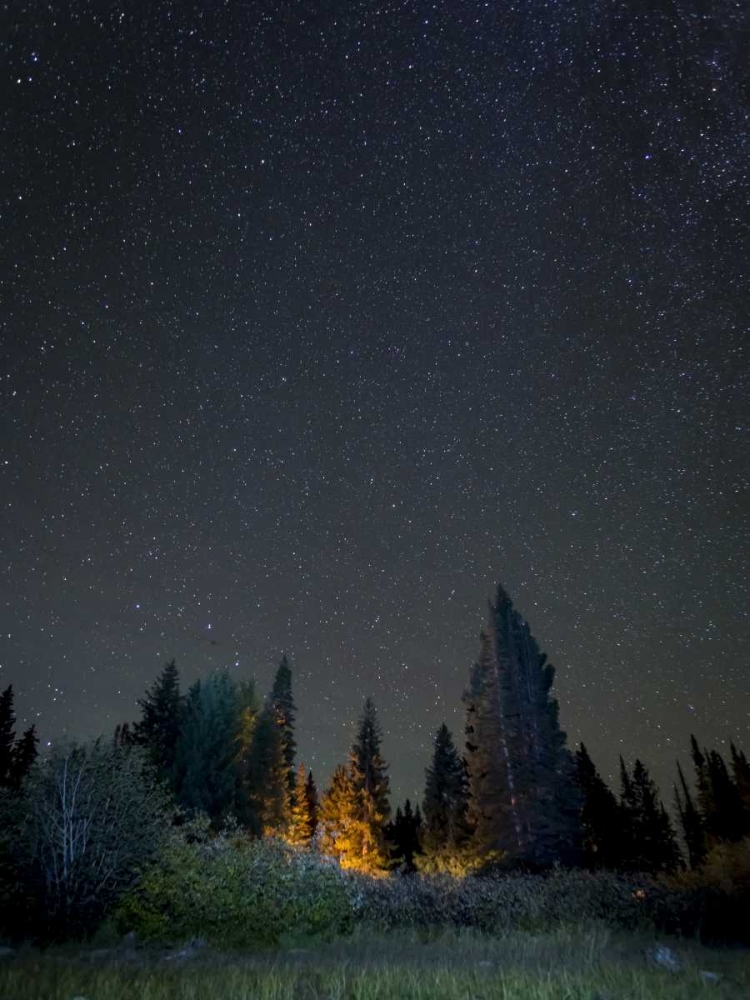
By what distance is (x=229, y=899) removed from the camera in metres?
13.0

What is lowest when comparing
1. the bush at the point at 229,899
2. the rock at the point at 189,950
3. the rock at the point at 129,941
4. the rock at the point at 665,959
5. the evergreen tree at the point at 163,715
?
the rock at the point at 665,959

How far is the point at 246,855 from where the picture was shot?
1398cm

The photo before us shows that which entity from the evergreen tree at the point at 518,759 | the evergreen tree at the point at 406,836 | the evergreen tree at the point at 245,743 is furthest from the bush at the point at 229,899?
the evergreen tree at the point at 406,836

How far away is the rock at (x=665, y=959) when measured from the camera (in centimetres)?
903

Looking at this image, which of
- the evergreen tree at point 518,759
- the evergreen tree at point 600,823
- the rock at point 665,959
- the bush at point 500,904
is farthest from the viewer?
the evergreen tree at point 600,823

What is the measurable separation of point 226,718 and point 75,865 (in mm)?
23599

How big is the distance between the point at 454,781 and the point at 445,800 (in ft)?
4.71

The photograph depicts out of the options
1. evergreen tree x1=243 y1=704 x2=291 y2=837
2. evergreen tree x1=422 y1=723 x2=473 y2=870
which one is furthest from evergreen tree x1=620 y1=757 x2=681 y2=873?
evergreen tree x1=243 y1=704 x2=291 y2=837

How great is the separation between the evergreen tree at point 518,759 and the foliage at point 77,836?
19843 millimetres

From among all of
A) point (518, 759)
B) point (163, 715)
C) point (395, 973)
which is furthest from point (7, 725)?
point (395, 973)

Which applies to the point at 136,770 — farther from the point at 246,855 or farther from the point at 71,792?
the point at 246,855

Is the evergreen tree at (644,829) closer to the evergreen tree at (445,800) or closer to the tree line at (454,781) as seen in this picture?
the tree line at (454,781)

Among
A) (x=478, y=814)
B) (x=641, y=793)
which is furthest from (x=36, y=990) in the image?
(x=641, y=793)

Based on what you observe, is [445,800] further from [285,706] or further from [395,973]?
[395,973]
